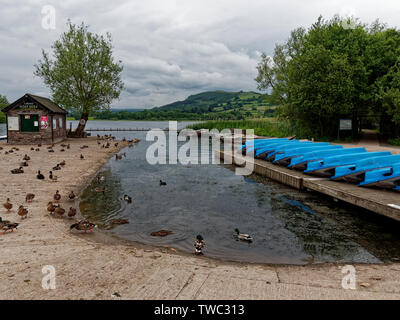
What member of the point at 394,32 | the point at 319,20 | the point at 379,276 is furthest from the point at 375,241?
the point at 319,20

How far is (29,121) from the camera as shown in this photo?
34250 millimetres

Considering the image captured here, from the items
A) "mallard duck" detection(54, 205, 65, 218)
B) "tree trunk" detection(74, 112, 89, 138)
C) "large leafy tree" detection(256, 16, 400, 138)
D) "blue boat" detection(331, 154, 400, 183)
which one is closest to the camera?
"mallard duck" detection(54, 205, 65, 218)

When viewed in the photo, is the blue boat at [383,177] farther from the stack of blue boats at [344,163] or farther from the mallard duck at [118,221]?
the mallard duck at [118,221]

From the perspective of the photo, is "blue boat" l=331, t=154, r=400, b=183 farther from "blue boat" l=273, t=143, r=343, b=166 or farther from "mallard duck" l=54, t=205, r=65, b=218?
"mallard duck" l=54, t=205, r=65, b=218

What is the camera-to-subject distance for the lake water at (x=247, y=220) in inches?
357

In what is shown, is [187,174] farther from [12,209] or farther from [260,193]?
[12,209]

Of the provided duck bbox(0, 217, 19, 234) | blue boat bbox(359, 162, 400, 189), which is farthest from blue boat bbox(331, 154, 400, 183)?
duck bbox(0, 217, 19, 234)

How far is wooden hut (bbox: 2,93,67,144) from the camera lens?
110 feet

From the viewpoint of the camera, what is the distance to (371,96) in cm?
3019

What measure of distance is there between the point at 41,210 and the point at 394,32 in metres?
39.9

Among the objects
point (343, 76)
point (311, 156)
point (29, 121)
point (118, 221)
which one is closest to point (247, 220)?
point (118, 221)

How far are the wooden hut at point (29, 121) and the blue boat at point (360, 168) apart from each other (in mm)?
31634

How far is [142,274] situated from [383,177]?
39.6ft

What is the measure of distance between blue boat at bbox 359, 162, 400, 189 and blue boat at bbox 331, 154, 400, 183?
1.19ft
